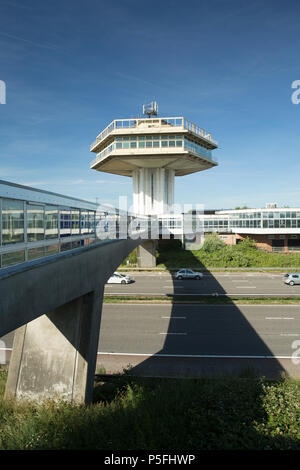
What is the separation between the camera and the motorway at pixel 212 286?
1026 inches

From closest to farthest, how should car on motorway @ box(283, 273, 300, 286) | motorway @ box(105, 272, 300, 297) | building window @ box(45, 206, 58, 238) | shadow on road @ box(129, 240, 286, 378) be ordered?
building window @ box(45, 206, 58, 238), shadow on road @ box(129, 240, 286, 378), motorway @ box(105, 272, 300, 297), car on motorway @ box(283, 273, 300, 286)

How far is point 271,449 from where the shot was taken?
5965mm

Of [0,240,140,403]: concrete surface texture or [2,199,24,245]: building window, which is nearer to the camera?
[2,199,24,245]: building window

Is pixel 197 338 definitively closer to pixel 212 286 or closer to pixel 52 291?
pixel 52 291

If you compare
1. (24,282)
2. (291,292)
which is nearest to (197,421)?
(24,282)

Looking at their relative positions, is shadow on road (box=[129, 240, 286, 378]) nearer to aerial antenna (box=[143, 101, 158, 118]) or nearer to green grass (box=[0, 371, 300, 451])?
green grass (box=[0, 371, 300, 451])

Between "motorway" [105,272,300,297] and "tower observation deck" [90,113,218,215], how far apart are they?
15472mm

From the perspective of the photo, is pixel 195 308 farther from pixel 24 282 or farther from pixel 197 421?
pixel 24 282

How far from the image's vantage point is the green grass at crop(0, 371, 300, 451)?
617 cm

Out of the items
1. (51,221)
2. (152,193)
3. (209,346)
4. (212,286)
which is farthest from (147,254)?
(51,221)

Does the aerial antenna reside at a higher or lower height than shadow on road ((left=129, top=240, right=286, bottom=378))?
higher

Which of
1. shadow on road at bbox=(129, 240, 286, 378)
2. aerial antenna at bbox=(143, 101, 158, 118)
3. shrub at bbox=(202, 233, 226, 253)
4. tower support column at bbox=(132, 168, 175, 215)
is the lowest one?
shadow on road at bbox=(129, 240, 286, 378)

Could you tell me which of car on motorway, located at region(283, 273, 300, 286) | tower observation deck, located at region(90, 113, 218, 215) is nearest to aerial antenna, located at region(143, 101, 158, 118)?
tower observation deck, located at region(90, 113, 218, 215)

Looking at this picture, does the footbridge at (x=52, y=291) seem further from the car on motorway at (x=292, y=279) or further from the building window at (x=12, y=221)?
the car on motorway at (x=292, y=279)
